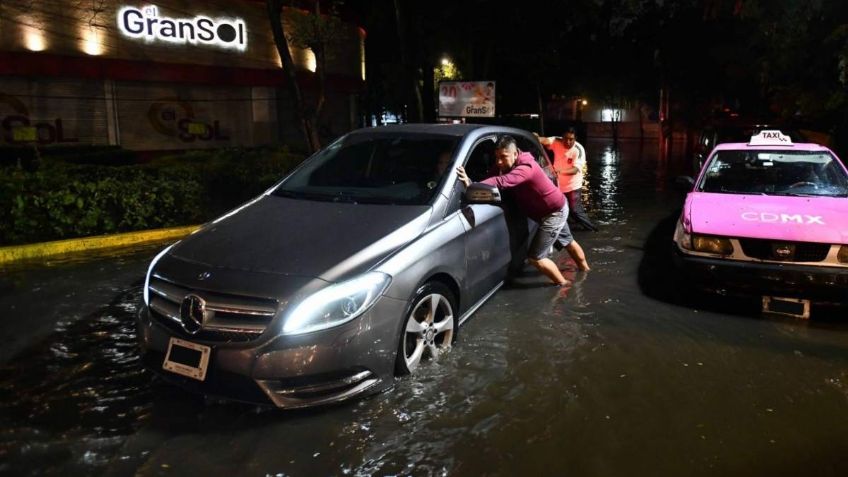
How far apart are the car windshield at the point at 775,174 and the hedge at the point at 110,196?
6.73m

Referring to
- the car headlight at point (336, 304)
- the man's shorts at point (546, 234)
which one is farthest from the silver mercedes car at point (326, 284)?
the man's shorts at point (546, 234)

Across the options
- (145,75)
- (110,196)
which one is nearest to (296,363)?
(110,196)

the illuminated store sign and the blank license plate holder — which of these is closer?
the blank license plate holder

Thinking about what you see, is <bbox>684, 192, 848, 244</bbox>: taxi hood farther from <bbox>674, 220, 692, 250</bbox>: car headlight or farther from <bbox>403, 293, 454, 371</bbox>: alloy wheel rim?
<bbox>403, 293, 454, 371</bbox>: alloy wheel rim

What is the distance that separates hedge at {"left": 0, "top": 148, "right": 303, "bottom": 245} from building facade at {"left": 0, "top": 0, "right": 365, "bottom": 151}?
575 centimetres

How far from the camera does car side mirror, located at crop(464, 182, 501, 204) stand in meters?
4.65

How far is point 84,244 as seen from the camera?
821 cm

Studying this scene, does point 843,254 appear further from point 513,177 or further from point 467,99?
point 467,99

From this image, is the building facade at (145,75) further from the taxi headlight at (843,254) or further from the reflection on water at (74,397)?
A: the taxi headlight at (843,254)

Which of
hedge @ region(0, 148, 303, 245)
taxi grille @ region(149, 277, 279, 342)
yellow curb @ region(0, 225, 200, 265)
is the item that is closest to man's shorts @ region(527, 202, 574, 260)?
taxi grille @ region(149, 277, 279, 342)

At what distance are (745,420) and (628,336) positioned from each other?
143cm

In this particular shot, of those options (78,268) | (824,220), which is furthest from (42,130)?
(824,220)

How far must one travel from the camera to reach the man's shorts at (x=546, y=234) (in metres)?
5.93

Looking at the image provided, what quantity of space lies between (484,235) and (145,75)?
1399 cm
